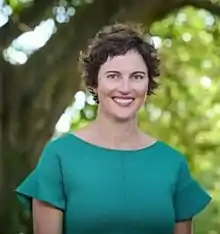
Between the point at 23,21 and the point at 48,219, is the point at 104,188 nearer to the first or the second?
the point at 48,219

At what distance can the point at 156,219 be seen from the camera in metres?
1.17

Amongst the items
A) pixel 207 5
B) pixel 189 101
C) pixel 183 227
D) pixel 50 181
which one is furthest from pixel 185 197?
pixel 207 5

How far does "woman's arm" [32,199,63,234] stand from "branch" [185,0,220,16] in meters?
1.27

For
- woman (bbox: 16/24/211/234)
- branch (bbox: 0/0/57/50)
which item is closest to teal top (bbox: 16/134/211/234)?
woman (bbox: 16/24/211/234)

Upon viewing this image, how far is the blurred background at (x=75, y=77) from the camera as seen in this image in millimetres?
2176

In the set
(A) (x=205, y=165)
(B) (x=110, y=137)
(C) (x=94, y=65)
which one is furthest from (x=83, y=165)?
(A) (x=205, y=165)

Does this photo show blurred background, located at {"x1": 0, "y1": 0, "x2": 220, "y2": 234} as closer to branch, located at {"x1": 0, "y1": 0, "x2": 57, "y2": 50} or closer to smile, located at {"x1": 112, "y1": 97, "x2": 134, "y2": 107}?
branch, located at {"x1": 0, "y1": 0, "x2": 57, "y2": 50}

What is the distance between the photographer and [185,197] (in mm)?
1243

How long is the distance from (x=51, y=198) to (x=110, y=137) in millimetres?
166

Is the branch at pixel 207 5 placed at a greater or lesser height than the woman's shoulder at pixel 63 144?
greater

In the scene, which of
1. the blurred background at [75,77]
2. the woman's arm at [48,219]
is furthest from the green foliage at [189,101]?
the woman's arm at [48,219]

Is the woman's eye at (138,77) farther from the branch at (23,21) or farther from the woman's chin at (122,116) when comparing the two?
the branch at (23,21)

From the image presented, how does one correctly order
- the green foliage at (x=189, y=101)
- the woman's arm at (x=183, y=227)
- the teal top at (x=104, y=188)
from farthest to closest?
1. the green foliage at (x=189, y=101)
2. the woman's arm at (x=183, y=227)
3. the teal top at (x=104, y=188)

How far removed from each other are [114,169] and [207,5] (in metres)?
1.21
